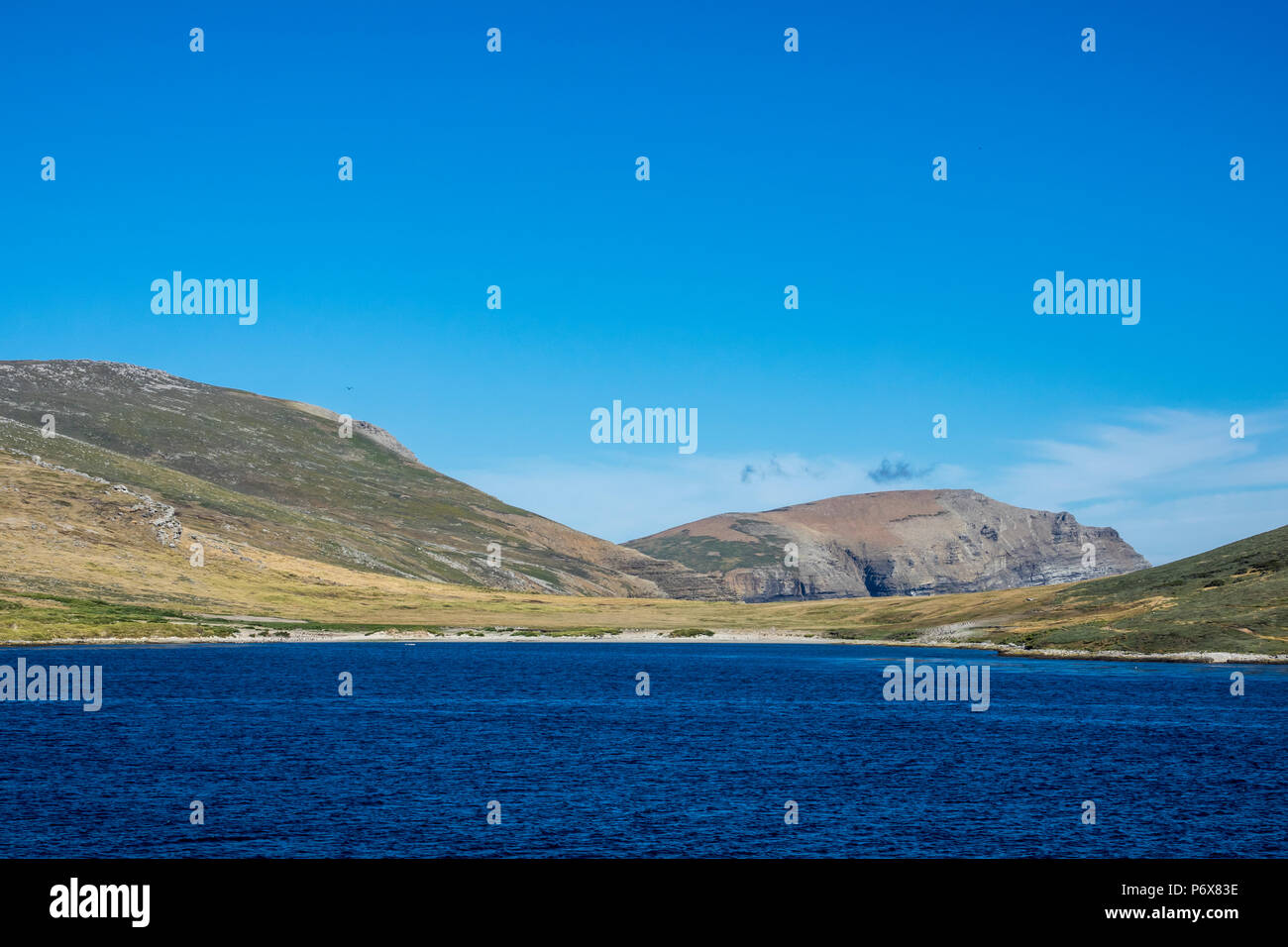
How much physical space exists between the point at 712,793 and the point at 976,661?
109836 millimetres

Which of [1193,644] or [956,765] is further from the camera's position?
[1193,644]

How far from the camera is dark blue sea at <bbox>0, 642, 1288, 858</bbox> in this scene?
44500mm

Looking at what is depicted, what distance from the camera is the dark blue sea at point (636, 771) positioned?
44.5 m

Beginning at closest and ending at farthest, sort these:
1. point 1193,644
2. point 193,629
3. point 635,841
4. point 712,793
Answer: point 635,841, point 712,793, point 1193,644, point 193,629

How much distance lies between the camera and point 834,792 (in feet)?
184

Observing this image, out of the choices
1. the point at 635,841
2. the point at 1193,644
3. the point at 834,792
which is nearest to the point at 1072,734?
the point at 834,792

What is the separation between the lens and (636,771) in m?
61.4

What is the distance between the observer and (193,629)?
579 feet

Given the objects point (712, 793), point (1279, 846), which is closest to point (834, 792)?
point (712, 793)

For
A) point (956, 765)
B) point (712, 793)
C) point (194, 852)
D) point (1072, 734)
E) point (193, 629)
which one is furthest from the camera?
point (193, 629)

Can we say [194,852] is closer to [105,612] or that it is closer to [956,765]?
[956,765]
